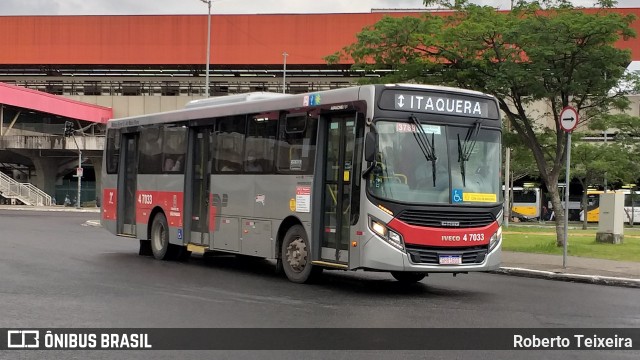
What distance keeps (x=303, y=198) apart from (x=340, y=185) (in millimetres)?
867

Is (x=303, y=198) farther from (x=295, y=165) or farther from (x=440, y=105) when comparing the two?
(x=440, y=105)

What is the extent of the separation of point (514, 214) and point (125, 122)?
4526 centimetres

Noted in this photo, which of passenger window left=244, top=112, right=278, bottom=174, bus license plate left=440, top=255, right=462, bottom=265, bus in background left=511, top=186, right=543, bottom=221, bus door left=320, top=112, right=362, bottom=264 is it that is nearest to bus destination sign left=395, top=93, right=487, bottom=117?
bus door left=320, top=112, right=362, bottom=264

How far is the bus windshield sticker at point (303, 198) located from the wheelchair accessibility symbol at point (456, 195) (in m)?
2.46

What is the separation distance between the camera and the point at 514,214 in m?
59.2

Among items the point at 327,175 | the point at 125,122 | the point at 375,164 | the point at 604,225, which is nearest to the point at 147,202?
the point at 125,122

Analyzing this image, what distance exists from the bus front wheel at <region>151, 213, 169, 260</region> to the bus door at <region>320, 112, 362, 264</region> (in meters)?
5.71

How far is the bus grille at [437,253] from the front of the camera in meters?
11.6

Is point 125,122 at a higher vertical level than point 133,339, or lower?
higher

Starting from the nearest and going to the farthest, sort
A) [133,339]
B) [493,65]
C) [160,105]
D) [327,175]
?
[133,339], [327,175], [493,65], [160,105]

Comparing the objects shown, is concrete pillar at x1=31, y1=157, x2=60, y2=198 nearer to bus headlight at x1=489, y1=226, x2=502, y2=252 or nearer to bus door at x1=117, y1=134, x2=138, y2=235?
bus door at x1=117, y1=134, x2=138, y2=235

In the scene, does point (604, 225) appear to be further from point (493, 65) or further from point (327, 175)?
point (327, 175)
